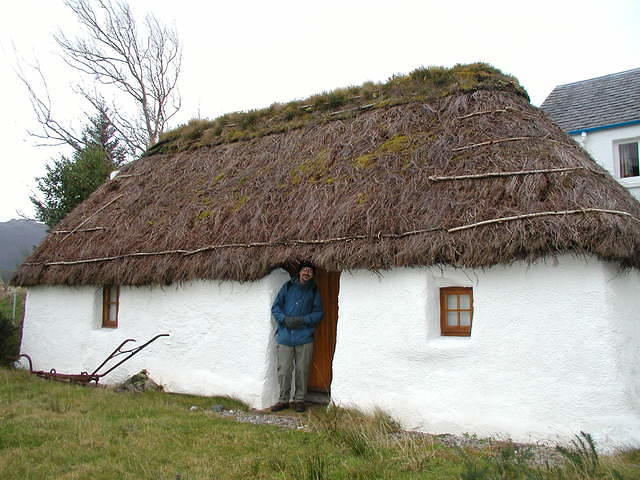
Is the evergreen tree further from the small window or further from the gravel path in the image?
the gravel path

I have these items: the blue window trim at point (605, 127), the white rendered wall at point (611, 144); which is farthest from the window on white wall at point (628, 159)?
the blue window trim at point (605, 127)

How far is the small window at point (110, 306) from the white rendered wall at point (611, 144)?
971 centimetres

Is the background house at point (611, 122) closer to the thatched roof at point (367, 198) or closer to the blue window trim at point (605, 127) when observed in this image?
the blue window trim at point (605, 127)

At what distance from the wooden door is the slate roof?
→ 7.12 meters

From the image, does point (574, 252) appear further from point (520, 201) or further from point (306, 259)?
point (306, 259)

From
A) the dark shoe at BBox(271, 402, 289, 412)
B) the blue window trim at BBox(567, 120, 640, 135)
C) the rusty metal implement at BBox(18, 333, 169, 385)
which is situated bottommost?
the dark shoe at BBox(271, 402, 289, 412)

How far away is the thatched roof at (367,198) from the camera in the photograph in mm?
6057

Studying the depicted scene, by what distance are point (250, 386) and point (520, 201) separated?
418 cm

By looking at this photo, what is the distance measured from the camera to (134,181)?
455 inches

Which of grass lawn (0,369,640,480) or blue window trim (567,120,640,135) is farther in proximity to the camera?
blue window trim (567,120,640,135)

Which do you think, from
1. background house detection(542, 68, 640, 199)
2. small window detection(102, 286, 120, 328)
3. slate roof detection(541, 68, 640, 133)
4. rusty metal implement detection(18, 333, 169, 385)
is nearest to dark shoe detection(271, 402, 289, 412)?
rusty metal implement detection(18, 333, 169, 385)

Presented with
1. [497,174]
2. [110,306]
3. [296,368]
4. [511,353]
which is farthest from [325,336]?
[110,306]

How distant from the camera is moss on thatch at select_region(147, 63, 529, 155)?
827cm

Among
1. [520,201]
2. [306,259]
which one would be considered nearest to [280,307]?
[306,259]
